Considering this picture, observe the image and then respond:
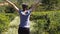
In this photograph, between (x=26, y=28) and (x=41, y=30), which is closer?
(x=26, y=28)

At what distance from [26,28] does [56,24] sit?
364 cm

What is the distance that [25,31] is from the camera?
602 cm

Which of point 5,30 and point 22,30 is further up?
point 22,30

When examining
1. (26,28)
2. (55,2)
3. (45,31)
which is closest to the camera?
(26,28)

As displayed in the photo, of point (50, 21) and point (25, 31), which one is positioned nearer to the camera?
point (25, 31)

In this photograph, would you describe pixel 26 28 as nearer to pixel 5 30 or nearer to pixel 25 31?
pixel 25 31

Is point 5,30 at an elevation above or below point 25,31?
below

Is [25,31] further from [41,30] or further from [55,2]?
[55,2]

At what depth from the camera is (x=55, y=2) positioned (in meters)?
21.1

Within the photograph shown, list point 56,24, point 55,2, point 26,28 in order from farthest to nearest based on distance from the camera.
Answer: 1. point 55,2
2. point 56,24
3. point 26,28

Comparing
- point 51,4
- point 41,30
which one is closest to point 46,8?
point 51,4

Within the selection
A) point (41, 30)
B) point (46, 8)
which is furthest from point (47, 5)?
point (41, 30)

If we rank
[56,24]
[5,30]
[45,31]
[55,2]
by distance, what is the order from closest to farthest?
[56,24] < [45,31] < [5,30] < [55,2]

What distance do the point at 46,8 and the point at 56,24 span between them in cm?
1230
